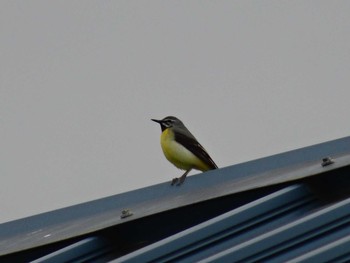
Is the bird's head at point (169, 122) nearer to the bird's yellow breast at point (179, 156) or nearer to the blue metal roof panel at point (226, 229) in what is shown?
the bird's yellow breast at point (179, 156)

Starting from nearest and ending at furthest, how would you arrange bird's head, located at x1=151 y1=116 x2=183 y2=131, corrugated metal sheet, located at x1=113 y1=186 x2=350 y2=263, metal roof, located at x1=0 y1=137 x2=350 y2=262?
corrugated metal sheet, located at x1=113 y1=186 x2=350 y2=263 < metal roof, located at x1=0 y1=137 x2=350 y2=262 < bird's head, located at x1=151 y1=116 x2=183 y2=131

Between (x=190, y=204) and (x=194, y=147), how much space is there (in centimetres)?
454

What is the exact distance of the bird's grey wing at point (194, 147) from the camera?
37.7 feet

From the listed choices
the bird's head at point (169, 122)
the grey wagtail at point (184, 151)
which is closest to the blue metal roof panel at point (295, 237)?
the grey wagtail at point (184, 151)

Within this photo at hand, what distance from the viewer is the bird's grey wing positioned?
37.7 ft

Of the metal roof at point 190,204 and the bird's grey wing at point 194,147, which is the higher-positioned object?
the bird's grey wing at point 194,147

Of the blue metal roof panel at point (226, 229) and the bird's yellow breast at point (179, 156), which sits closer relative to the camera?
the blue metal roof panel at point (226, 229)

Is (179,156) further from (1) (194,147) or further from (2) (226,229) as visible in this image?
(2) (226,229)

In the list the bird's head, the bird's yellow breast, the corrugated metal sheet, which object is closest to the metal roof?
the corrugated metal sheet

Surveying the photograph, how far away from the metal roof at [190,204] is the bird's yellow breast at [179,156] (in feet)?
10.2

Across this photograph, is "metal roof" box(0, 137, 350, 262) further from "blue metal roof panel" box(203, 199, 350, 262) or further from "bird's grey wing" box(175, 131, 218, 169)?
"bird's grey wing" box(175, 131, 218, 169)

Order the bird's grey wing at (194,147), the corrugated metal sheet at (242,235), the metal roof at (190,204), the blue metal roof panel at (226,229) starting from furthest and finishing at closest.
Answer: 1. the bird's grey wing at (194,147)
2. the metal roof at (190,204)
3. the blue metal roof panel at (226,229)
4. the corrugated metal sheet at (242,235)

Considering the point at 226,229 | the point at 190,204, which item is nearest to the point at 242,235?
the point at 226,229

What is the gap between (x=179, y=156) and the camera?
11602 millimetres
